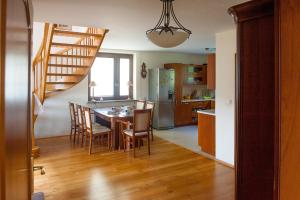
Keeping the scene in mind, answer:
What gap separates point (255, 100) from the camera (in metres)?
1.19

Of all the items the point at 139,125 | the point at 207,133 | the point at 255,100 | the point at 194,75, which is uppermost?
the point at 194,75

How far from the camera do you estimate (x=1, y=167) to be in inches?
26.4

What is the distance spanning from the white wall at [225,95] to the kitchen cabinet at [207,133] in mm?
282

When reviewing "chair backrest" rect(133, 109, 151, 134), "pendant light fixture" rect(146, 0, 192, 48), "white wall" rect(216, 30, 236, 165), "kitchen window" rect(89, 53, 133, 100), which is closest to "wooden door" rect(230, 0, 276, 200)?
"pendant light fixture" rect(146, 0, 192, 48)

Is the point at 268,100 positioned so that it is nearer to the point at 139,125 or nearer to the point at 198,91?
the point at 139,125

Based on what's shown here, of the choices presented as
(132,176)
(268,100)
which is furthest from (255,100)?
(132,176)

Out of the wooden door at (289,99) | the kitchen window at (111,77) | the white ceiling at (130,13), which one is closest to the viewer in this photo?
the wooden door at (289,99)

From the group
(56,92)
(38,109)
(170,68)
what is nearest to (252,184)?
(38,109)

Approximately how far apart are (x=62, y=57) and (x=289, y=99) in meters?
4.90

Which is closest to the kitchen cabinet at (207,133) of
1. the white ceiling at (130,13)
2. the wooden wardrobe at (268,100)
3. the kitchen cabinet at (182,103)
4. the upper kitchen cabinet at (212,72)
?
the upper kitchen cabinet at (212,72)

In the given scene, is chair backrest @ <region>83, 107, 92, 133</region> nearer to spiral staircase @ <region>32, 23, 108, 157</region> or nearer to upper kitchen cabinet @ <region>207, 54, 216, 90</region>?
spiral staircase @ <region>32, 23, 108, 157</region>

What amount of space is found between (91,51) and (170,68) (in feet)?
10.1

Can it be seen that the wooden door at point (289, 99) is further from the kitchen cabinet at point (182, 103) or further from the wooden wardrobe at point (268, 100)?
the kitchen cabinet at point (182, 103)

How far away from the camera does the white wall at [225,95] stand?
401 centimetres
